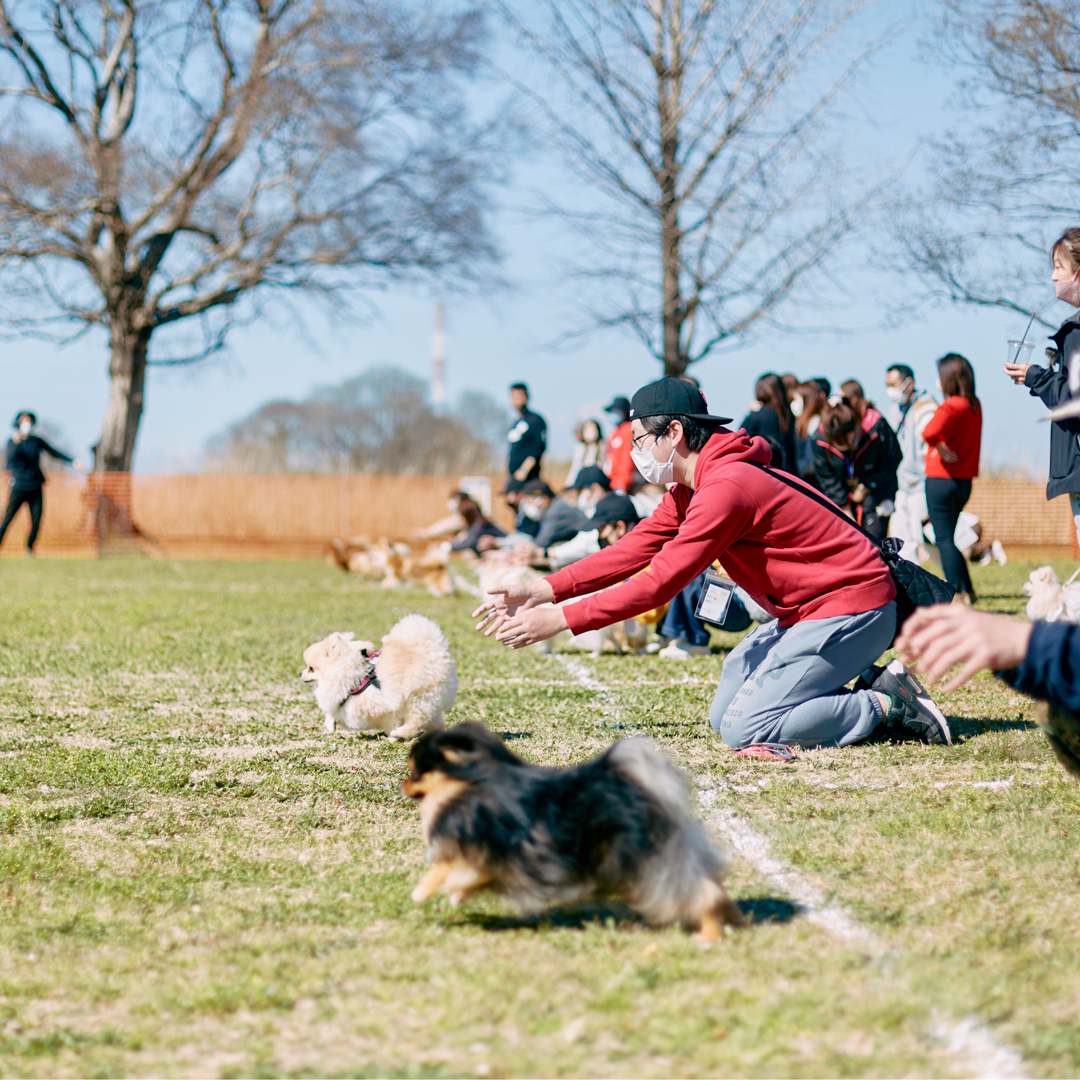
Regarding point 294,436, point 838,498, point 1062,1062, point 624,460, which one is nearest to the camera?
point 1062,1062

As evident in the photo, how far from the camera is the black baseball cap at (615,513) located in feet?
25.7

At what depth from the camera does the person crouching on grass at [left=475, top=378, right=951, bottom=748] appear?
153 inches

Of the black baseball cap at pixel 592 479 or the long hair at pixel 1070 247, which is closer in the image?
the long hair at pixel 1070 247

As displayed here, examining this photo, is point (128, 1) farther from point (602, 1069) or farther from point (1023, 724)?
point (602, 1069)

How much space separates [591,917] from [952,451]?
6.82 m

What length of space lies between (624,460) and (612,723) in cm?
688

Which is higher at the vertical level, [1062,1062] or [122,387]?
[122,387]

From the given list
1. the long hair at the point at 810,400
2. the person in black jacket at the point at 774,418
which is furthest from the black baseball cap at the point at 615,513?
the long hair at the point at 810,400

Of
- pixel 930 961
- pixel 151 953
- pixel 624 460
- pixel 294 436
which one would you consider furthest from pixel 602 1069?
pixel 294 436

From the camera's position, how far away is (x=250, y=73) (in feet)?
67.0

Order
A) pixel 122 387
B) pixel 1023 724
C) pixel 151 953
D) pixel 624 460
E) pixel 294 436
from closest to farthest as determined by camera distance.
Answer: pixel 151 953 < pixel 1023 724 < pixel 624 460 < pixel 122 387 < pixel 294 436

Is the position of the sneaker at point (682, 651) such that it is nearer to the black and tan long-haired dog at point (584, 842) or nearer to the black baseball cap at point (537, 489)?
the black baseball cap at point (537, 489)

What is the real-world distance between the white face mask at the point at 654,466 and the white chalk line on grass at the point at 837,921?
1.18 meters

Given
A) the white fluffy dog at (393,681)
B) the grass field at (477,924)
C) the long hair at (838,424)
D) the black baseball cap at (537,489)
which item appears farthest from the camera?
the black baseball cap at (537,489)
